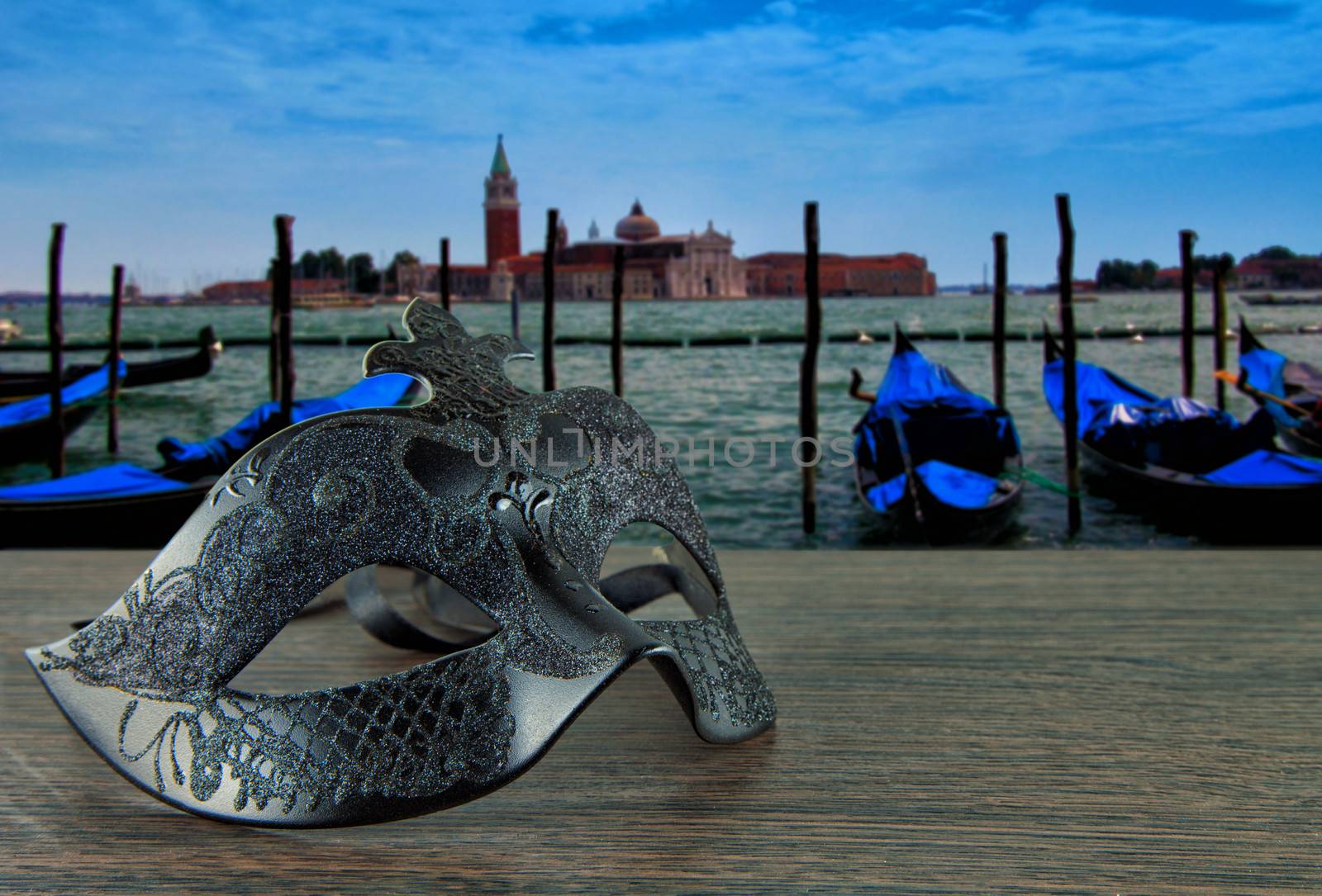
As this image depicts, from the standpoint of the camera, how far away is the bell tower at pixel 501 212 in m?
29.2

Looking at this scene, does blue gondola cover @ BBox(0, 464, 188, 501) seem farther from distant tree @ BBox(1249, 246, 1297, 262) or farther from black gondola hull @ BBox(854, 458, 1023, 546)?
distant tree @ BBox(1249, 246, 1297, 262)

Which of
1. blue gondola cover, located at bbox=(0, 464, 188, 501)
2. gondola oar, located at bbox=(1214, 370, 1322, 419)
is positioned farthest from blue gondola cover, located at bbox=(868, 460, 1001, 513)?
blue gondola cover, located at bbox=(0, 464, 188, 501)

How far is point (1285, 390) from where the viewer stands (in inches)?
243

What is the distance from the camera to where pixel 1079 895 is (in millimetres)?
739

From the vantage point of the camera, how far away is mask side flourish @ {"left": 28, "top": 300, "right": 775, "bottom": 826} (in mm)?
760

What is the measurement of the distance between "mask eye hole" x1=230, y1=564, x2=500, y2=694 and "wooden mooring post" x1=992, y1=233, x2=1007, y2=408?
5210mm

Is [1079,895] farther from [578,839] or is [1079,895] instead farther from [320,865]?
[320,865]

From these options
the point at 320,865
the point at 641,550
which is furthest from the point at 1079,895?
the point at 641,550

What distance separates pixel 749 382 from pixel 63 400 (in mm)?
5601

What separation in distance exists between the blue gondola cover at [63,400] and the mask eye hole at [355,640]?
544 cm

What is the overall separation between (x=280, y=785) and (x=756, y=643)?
702 mm

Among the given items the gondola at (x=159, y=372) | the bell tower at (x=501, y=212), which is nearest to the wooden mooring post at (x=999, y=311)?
the gondola at (x=159, y=372)

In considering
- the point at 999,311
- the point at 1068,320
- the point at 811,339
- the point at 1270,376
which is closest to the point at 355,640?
the point at 811,339

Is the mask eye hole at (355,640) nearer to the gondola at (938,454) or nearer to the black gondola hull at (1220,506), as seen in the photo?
the gondola at (938,454)
